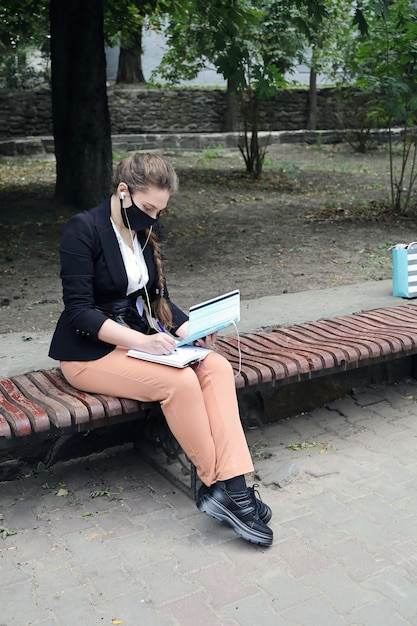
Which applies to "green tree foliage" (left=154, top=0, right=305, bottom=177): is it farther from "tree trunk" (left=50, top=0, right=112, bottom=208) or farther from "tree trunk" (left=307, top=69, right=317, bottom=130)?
"tree trunk" (left=307, top=69, right=317, bottom=130)

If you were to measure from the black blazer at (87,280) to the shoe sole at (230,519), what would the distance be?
0.74 meters

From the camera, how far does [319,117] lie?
19.8 m

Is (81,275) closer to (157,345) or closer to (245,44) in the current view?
(157,345)

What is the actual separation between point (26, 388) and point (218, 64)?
5363 millimetres

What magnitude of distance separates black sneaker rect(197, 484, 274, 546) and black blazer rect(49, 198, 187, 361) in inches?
29.2

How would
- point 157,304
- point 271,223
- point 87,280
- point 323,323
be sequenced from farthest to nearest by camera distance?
point 271,223 < point 323,323 < point 157,304 < point 87,280

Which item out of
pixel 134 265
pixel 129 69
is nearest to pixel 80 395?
pixel 134 265

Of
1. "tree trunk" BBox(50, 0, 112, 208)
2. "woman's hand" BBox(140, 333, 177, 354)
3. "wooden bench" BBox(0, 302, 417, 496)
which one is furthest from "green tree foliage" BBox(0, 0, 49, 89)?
"woman's hand" BBox(140, 333, 177, 354)

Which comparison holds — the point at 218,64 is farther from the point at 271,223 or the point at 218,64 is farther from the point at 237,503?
the point at 237,503

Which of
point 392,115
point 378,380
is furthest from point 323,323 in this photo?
point 392,115

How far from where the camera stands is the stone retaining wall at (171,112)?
17.2 metres

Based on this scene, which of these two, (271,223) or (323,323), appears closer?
(323,323)

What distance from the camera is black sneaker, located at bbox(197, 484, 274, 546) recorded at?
2.98 meters

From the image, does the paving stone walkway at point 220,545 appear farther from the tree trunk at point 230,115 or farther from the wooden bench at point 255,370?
the tree trunk at point 230,115
